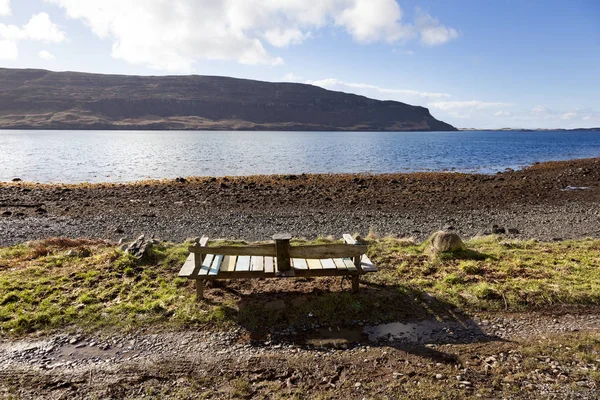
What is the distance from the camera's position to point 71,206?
78.7ft

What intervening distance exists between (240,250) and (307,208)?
16312 millimetres

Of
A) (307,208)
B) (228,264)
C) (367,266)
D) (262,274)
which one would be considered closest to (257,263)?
(262,274)

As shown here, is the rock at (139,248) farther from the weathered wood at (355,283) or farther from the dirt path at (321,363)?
the weathered wood at (355,283)

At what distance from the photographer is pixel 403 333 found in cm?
701

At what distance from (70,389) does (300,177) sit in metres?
34.0

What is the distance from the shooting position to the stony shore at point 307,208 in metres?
17.5

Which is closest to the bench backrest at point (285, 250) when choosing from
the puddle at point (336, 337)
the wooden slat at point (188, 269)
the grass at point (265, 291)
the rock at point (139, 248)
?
the wooden slat at point (188, 269)

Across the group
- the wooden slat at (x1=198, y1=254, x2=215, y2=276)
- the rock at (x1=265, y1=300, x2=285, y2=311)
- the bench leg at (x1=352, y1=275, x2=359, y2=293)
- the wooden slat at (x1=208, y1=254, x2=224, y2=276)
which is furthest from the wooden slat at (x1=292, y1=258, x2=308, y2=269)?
the wooden slat at (x1=198, y1=254, x2=215, y2=276)

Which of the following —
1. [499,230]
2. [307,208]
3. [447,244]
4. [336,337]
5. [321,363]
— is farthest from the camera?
[307,208]

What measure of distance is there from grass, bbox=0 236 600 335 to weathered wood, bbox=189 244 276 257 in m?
1.10

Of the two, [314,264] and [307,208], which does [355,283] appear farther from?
[307,208]

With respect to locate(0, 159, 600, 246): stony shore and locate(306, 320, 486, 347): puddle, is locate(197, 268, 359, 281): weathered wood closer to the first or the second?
locate(306, 320, 486, 347): puddle

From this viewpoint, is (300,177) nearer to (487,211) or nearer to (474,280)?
(487,211)

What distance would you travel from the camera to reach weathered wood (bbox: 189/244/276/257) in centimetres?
773
